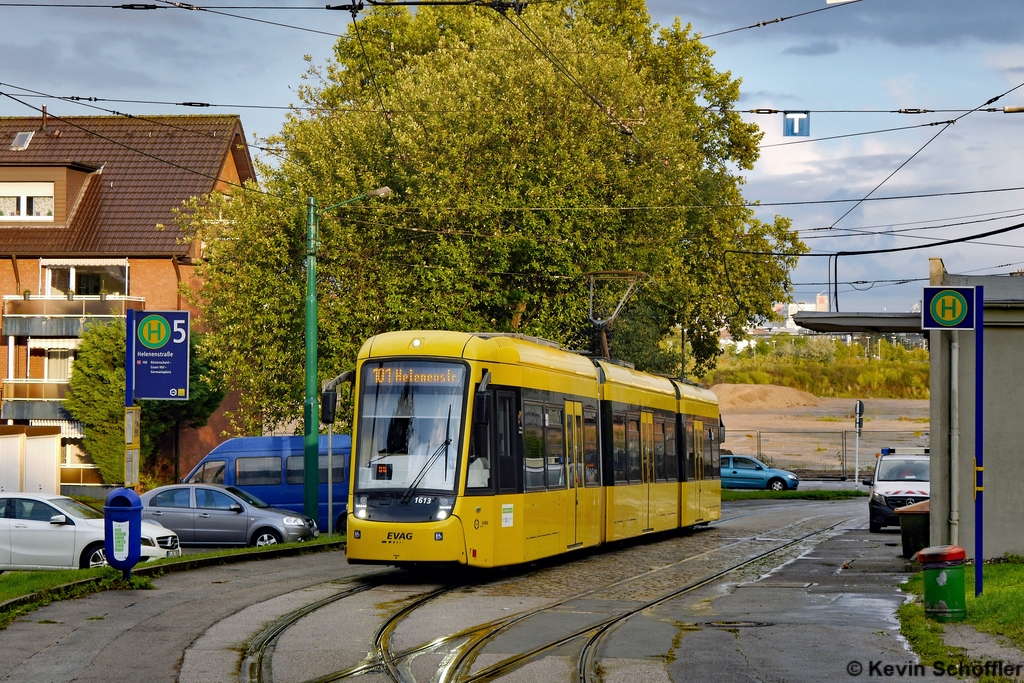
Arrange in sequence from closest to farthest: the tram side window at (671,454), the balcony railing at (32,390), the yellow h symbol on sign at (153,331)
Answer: the yellow h symbol on sign at (153,331)
the tram side window at (671,454)
the balcony railing at (32,390)

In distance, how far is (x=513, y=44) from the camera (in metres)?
35.5

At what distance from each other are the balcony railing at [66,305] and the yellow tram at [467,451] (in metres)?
28.7

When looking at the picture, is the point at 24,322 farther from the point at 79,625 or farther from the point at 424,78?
the point at 79,625

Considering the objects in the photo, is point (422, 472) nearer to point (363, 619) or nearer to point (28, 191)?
point (363, 619)

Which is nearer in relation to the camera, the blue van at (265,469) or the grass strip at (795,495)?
the blue van at (265,469)

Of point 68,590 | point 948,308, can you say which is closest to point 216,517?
point 68,590

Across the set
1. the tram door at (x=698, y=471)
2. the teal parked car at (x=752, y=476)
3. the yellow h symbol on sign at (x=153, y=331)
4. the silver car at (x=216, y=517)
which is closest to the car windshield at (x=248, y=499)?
the silver car at (x=216, y=517)

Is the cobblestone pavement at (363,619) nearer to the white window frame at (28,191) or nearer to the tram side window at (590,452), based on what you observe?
the tram side window at (590,452)

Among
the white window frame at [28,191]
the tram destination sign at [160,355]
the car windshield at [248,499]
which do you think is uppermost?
the white window frame at [28,191]

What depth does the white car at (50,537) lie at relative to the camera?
19484mm

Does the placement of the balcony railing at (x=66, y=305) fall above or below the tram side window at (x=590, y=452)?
above

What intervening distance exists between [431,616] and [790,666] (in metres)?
4.35

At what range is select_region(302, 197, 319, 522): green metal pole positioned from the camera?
80.7ft

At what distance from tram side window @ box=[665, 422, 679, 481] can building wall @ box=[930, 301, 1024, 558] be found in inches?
355
